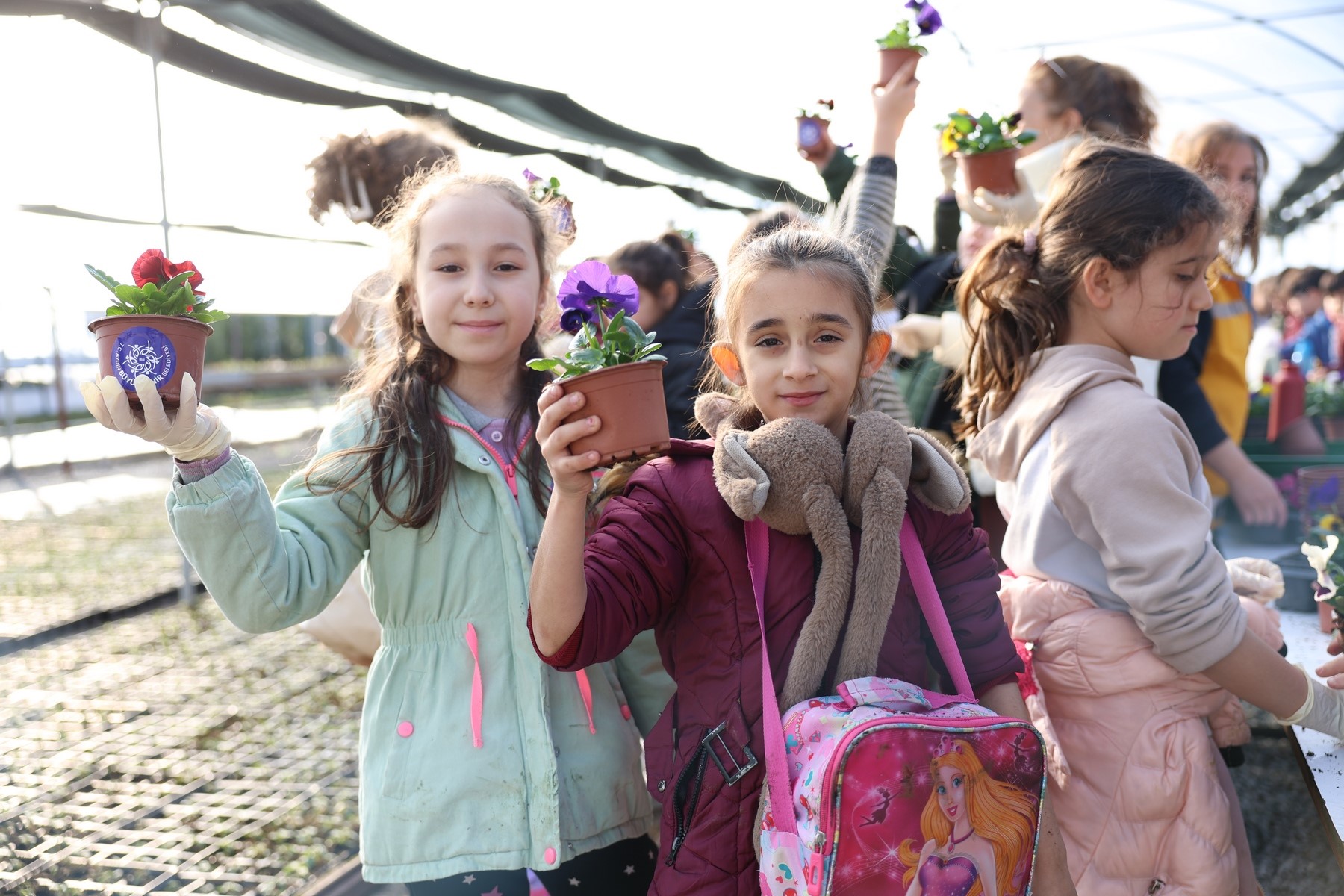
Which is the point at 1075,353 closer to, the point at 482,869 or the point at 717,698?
the point at 717,698

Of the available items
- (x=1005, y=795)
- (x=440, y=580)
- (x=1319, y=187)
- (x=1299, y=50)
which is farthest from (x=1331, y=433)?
(x=1319, y=187)

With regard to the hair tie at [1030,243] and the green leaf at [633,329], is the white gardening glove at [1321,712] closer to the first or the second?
the hair tie at [1030,243]

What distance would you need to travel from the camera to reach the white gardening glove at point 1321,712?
65.8 inches

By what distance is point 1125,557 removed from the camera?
1555 mm

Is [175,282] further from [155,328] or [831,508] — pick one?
[831,508]

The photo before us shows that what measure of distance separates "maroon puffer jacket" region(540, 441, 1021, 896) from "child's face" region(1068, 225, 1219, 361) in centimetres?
57

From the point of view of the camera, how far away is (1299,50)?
25.0 feet

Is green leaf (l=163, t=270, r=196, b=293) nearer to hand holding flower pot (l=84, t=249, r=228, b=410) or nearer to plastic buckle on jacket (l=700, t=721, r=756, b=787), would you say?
hand holding flower pot (l=84, t=249, r=228, b=410)

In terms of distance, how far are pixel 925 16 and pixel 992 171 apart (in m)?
0.46

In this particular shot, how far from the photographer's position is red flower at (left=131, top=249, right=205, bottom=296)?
1371 mm

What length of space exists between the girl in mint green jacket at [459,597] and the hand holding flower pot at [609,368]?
43 cm

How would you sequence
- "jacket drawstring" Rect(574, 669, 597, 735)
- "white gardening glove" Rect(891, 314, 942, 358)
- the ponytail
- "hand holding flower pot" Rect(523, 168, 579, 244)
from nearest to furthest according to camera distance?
"jacket drawstring" Rect(574, 669, 597, 735), the ponytail, "hand holding flower pot" Rect(523, 168, 579, 244), "white gardening glove" Rect(891, 314, 942, 358)

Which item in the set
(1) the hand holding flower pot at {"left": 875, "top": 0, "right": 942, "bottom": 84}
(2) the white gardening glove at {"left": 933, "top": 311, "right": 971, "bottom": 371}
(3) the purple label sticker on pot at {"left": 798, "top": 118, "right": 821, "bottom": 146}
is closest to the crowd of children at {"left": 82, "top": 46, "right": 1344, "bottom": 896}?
(2) the white gardening glove at {"left": 933, "top": 311, "right": 971, "bottom": 371}

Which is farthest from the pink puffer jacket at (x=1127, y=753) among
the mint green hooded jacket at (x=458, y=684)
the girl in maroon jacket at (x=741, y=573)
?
the mint green hooded jacket at (x=458, y=684)
